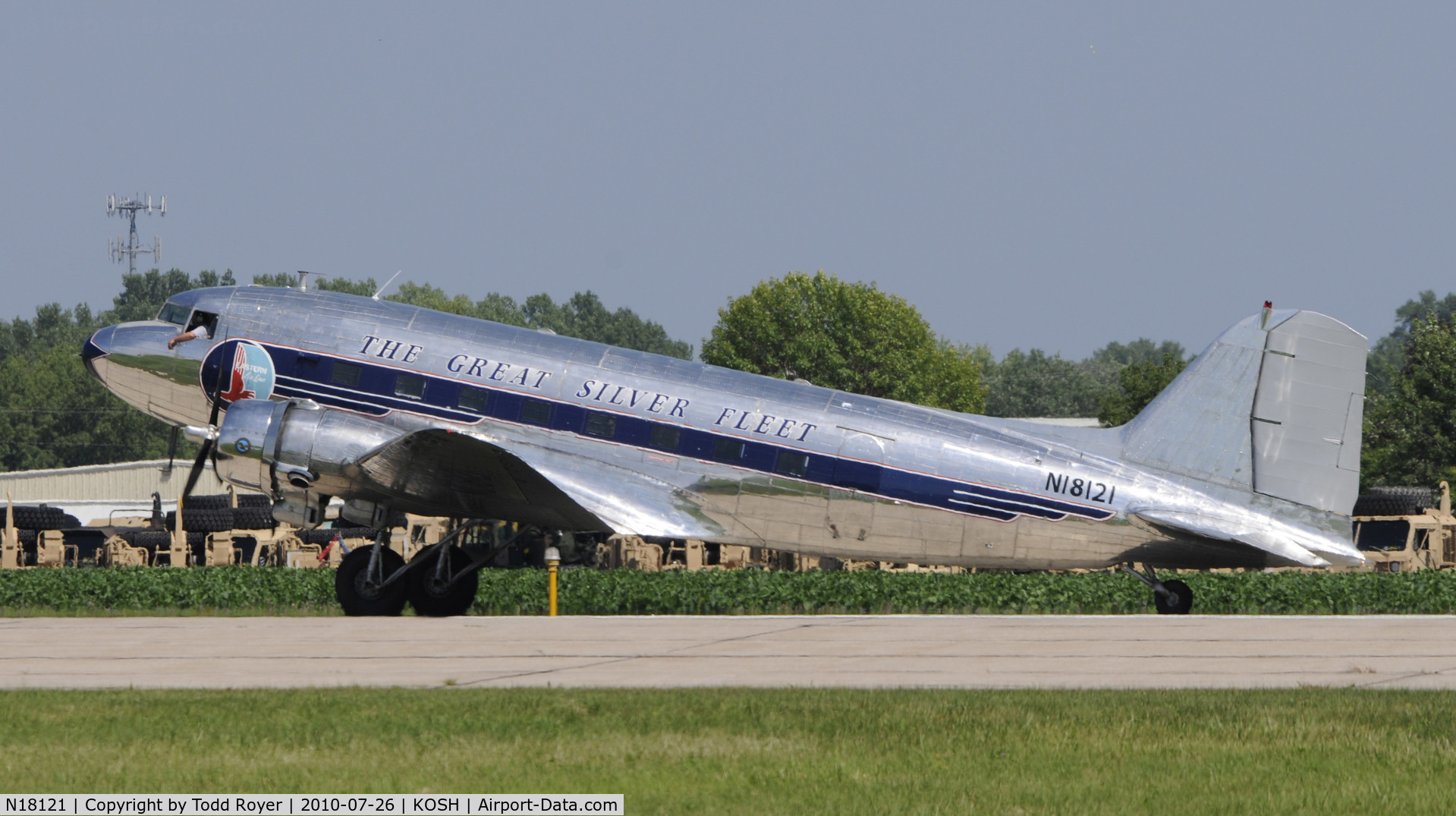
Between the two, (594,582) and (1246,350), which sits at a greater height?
(1246,350)

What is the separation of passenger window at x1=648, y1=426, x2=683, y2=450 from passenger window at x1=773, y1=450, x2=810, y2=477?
152cm

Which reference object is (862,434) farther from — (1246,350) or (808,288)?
(808,288)

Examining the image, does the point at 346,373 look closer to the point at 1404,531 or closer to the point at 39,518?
the point at 1404,531

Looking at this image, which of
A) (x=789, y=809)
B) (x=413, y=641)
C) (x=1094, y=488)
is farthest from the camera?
(x=1094, y=488)

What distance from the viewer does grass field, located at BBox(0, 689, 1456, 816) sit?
32.0ft

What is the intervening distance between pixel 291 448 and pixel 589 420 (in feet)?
14.1

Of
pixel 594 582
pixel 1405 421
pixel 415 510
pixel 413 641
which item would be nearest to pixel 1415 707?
pixel 413 641

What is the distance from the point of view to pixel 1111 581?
27.6 meters

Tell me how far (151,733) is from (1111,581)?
19.7 meters

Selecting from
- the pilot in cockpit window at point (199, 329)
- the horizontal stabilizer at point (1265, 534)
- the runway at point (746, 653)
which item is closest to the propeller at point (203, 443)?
the pilot in cockpit window at point (199, 329)

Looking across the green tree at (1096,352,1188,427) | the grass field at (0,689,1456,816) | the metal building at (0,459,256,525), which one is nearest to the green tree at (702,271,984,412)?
the green tree at (1096,352,1188,427)

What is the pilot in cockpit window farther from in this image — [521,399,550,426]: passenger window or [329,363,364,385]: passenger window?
[521,399,550,426]: passenger window

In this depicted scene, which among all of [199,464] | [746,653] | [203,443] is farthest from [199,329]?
[746,653]

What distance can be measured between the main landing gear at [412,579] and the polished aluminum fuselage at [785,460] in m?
2.11
